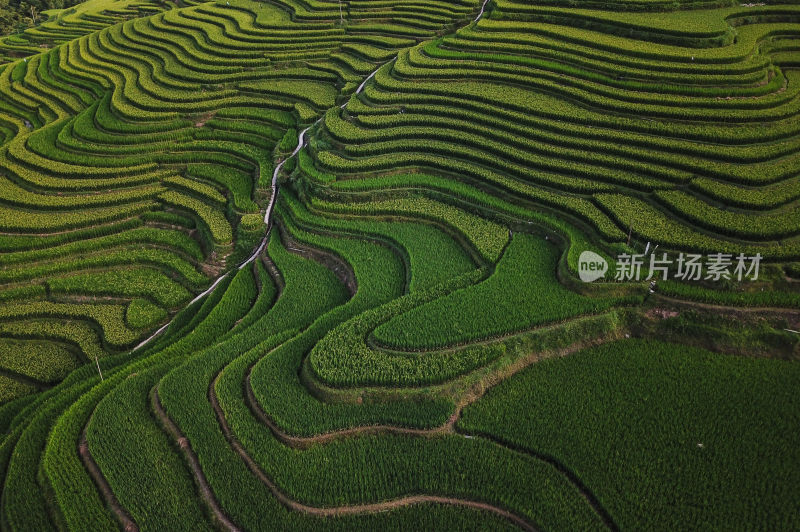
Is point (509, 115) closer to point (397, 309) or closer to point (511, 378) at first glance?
point (397, 309)

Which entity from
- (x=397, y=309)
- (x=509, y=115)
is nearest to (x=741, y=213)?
(x=509, y=115)

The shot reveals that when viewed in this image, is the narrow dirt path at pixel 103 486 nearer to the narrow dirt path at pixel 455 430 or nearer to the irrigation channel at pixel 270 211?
the narrow dirt path at pixel 455 430

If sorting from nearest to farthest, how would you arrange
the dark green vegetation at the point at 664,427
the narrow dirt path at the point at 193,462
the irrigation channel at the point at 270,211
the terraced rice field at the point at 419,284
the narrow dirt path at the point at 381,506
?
1. the dark green vegetation at the point at 664,427
2. the narrow dirt path at the point at 381,506
3. the narrow dirt path at the point at 193,462
4. the terraced rice field at the point at 419,284
5. the irrigation channel at the point at 270,211

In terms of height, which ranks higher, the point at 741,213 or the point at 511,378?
the point at 741,213

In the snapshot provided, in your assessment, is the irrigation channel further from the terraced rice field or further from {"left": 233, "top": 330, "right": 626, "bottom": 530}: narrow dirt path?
{"left": 233, "top": 330, "right": 626, "bottom": 530}: narrow dirt path

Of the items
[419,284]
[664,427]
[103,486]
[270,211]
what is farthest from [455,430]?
[270,211]

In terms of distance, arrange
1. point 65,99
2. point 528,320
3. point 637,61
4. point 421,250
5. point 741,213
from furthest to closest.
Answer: point 65,99
point 637,61
point 421,250
point 741,213
point 528,320

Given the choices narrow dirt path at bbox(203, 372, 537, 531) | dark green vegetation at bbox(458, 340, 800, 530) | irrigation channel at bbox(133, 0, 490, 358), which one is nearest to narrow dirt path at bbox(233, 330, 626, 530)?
dark green vegetation at bbox(458, 340, 800, 530)

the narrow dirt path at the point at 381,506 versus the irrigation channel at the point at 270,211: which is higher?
the irrigation channel at the point at 270,211

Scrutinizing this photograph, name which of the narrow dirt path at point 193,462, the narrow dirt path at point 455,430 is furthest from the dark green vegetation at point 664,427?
the narrow dirt path at point 193,462
